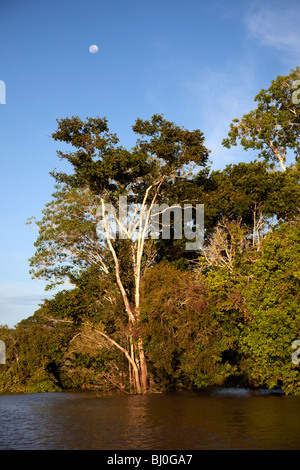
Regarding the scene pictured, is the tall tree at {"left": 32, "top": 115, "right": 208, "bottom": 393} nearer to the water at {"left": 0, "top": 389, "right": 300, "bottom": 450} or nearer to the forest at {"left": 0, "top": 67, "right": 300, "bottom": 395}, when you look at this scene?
the forest at {"left": 0, "top": 67, "right": 300, "bottom": 395}

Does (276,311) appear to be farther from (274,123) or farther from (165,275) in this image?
(274,123)

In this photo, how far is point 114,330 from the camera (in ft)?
106

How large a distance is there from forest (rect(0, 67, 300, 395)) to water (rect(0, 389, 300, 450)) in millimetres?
4529

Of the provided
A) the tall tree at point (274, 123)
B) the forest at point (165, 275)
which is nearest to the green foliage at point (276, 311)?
the forest at point (165, 275)

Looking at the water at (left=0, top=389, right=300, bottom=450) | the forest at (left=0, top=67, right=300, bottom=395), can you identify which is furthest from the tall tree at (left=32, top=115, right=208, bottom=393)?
the water at (left=0, top=389, right=300, bottom=450)

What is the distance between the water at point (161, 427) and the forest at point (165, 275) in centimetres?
453

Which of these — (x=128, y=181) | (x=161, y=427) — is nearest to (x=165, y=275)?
(x=128, y=181)

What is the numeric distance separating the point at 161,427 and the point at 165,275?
15.3 m

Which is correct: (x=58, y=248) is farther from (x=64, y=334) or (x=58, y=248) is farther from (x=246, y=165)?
(x=246, y=165)

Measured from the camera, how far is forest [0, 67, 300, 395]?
24.9 meters

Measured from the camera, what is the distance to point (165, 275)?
1203 inches

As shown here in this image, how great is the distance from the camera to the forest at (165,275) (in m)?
24.9
